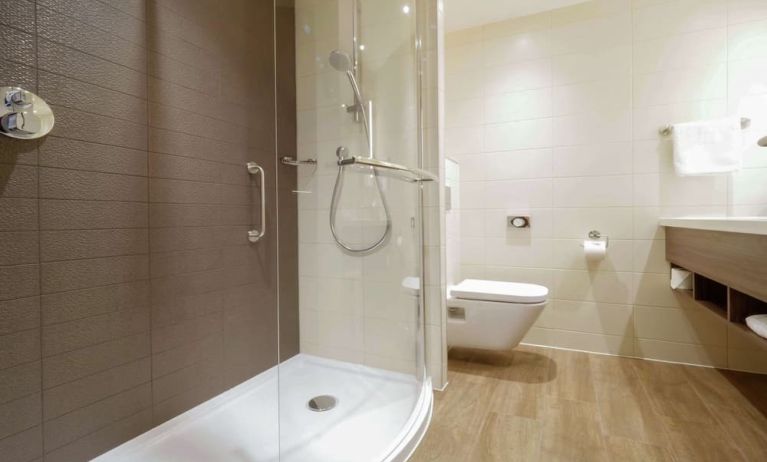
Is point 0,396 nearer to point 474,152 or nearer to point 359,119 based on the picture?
point 359,119

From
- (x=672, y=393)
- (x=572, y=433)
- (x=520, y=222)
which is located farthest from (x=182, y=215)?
(x=672, y=393)

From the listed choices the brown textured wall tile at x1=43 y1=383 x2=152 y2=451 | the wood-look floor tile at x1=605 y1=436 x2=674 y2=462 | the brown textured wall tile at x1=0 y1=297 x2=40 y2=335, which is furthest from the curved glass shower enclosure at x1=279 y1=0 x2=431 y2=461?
the brown textured wall tile at x1=0 y1=297 x2=40 y2=335

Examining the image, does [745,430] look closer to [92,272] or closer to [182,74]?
[92,272]

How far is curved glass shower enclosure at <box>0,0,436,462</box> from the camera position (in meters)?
1.06

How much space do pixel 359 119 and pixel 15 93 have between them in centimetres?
102

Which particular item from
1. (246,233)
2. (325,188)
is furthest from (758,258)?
(246,233)

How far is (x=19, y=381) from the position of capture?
1.01m

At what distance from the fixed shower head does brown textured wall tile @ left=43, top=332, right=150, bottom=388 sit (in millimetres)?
1288

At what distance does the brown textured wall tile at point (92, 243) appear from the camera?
3.53 feet

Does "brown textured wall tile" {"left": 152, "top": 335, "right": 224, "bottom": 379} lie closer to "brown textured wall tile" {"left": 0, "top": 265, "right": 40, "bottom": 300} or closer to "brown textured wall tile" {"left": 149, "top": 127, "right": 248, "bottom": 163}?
"brown textured wall tile" {"left": 0, "top": 265, "right": 40, "bottom": 300}

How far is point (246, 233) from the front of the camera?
1.72m

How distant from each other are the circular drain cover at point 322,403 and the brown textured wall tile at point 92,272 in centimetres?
81

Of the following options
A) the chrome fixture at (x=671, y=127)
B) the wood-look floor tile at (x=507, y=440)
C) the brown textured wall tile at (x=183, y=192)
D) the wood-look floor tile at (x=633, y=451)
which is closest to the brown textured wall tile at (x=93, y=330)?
the brown textured wall tile at (x=183, y=192)

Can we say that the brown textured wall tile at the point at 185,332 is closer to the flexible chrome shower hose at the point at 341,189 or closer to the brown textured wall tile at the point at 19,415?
the brown textured wall tile at the point at 19,415
